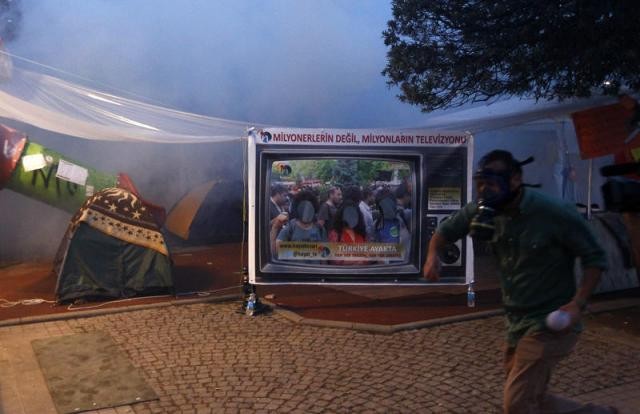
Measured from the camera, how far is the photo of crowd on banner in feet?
25.3

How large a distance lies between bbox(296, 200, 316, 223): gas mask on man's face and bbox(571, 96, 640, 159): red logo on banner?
12.4ft

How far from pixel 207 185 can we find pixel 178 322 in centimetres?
663

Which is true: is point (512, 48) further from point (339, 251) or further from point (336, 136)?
point (339, 251)

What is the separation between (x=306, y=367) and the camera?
5.84 m

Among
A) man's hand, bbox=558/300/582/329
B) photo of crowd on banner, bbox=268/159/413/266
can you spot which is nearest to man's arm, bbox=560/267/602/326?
man's hand, bbox=558/300/582/329

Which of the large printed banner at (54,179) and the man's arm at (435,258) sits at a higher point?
the large printed banner at (54,179)

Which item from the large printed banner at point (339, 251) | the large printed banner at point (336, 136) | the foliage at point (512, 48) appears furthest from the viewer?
the large printed banner at point (339, 251)

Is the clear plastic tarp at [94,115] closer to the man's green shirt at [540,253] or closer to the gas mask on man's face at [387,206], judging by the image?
the gas mask on man's face at [387,206]

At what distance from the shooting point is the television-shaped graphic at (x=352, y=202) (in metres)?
7.60

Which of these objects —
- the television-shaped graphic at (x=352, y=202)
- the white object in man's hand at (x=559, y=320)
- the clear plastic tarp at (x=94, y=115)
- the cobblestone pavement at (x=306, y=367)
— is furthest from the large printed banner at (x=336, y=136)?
the white object in man's hand at (x=559, y=320)

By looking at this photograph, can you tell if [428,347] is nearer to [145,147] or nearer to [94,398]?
[94,398]

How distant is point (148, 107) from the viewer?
8.63 metres

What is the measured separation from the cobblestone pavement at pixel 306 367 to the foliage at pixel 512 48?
9.70 ft

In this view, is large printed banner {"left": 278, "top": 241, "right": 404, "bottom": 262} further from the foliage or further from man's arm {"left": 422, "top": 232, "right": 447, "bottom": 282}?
man's arm {"left": 422, "top": 232, "right": 447, "bottom": 282}
